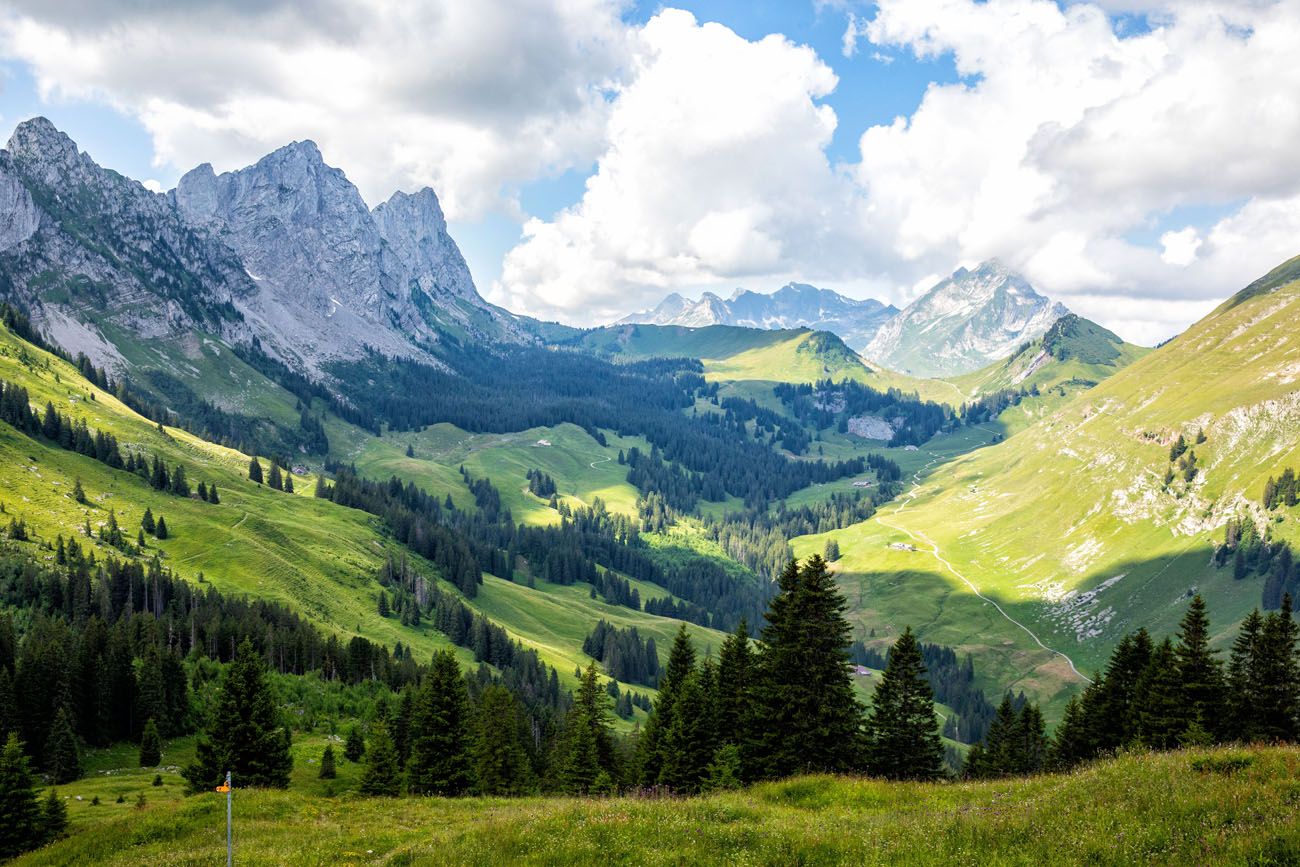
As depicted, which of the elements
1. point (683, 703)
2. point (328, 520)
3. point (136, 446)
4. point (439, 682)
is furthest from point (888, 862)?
point (136, 446)

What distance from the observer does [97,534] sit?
130500 mm

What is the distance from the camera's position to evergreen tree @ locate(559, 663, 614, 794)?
55.1 meters

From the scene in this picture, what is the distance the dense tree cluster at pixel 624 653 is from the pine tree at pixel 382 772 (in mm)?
126852

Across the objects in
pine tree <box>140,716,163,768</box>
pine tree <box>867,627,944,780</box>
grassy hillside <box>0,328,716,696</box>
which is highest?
grassy hillside <box>0,328,716,696</box>

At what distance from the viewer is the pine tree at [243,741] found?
165ft

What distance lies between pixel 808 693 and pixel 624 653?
15131 centimetres

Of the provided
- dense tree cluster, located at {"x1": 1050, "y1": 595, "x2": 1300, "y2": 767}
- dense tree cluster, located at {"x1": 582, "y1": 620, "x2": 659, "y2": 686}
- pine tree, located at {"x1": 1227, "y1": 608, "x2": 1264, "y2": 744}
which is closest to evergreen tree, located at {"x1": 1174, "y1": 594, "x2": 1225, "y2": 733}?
dense tree cluster, located at {"x1": 1050, "y1": 595, "x2": 1300, "y2": 767}

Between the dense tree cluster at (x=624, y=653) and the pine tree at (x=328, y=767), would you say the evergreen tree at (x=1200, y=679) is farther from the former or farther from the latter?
the dense tree cluster at (x=624, y=653)

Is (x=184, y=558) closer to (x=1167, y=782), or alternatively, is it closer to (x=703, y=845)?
(x=703, y=845)

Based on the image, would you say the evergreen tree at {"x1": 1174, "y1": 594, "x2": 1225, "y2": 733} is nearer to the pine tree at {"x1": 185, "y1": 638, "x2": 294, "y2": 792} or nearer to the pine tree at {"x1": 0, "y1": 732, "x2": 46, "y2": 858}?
the pine tree at {"x1": 185, "y1": 638, "x2": 294, "y2": 792}

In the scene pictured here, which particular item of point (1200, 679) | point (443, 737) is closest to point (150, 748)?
point (443, 737)

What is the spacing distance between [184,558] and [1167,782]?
515 ft

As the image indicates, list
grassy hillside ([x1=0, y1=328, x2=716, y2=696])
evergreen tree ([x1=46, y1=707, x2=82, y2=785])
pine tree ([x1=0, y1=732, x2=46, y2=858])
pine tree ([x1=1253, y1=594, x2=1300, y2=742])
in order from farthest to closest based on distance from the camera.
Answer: grassy hillside ([x1=0, y1=328, x2=716, y2=696])
evergreen tree ([x1=46, y1=707, x2=82, y2=785])
pine tree ([x1=1253, y1=594, x2=1300, y2=742])
pine tree ([x1=0, y1=732, x2=46, y2=858])

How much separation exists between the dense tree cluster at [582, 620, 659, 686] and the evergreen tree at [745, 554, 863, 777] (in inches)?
5537
